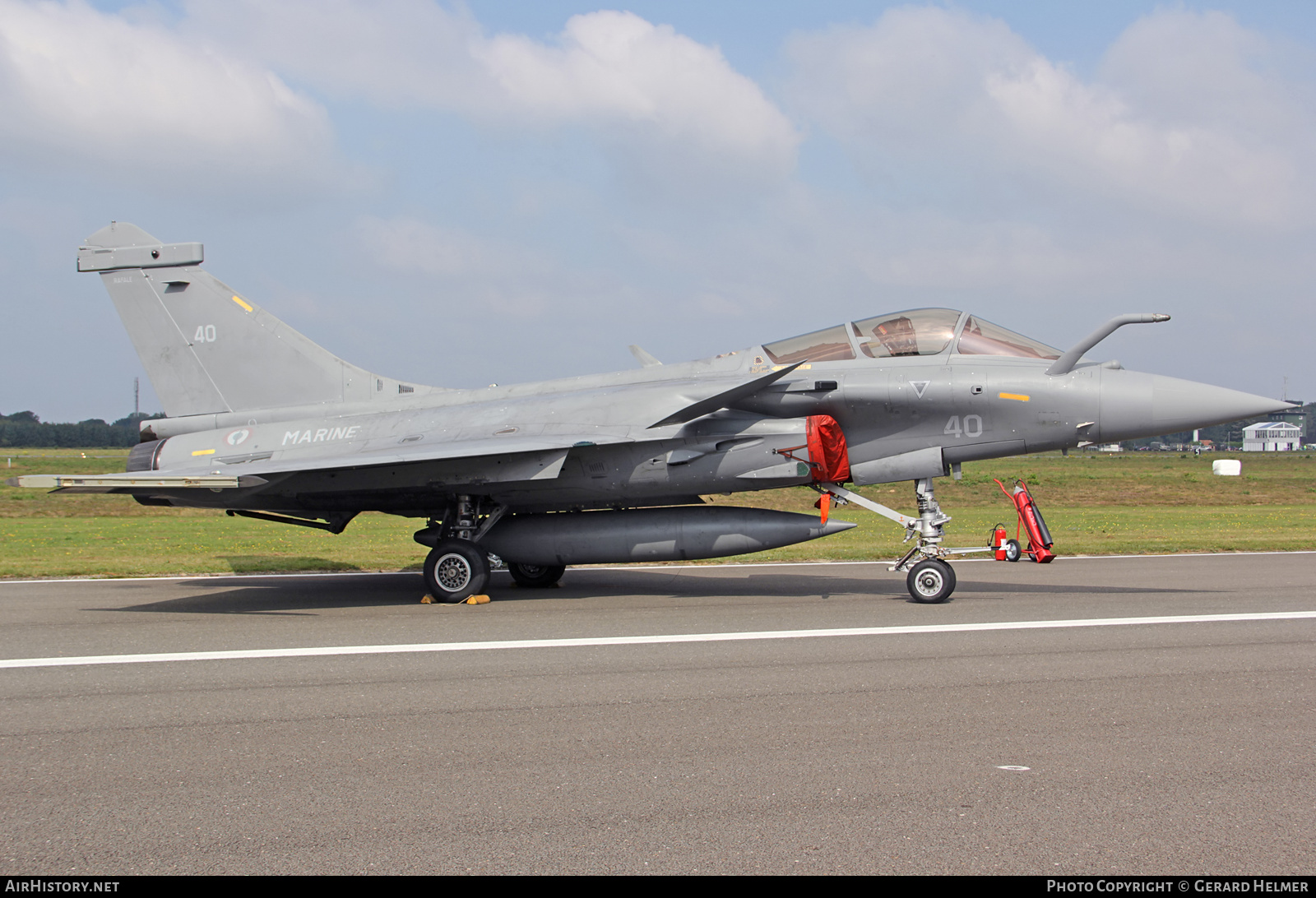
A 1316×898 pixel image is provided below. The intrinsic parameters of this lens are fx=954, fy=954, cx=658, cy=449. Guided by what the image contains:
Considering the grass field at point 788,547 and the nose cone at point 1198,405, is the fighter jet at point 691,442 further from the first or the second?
the grass field at point 788,547

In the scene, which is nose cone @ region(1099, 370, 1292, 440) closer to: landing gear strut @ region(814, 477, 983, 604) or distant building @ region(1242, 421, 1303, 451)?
landing gear strut @ region(814, 477, 983, 604)

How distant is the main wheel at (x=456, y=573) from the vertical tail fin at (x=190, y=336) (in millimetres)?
2952

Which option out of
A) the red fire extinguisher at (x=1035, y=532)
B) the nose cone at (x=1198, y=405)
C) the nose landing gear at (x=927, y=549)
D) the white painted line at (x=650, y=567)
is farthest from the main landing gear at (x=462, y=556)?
the nose cone at (x=1198, y=405)

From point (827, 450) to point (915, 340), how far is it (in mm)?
1705

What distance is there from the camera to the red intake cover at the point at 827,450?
10867 millimetres

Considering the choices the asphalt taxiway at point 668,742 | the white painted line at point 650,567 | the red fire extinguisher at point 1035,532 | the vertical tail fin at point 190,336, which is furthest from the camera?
the white painted line at point 650,567

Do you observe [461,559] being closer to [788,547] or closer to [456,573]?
[456,573]

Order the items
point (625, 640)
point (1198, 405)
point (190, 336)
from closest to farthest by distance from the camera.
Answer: point (625, 640), point (1198, 405), point (190, 336)

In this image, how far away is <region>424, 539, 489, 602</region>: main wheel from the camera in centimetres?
1134

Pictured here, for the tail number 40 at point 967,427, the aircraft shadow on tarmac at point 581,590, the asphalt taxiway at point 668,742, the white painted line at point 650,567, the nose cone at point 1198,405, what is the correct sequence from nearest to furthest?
the asphalt taxiway at point 668,742 < the nose cone at point 1198,405 < the tail number 40 at point 967,427 < the aircraft shadow on tarmac at point 581,590 < the white painted line at point 650,567

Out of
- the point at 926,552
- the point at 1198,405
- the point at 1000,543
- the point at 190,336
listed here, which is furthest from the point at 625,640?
the point at 190,336

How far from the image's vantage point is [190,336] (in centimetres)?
1318

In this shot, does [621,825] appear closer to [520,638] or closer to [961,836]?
[961,836]
